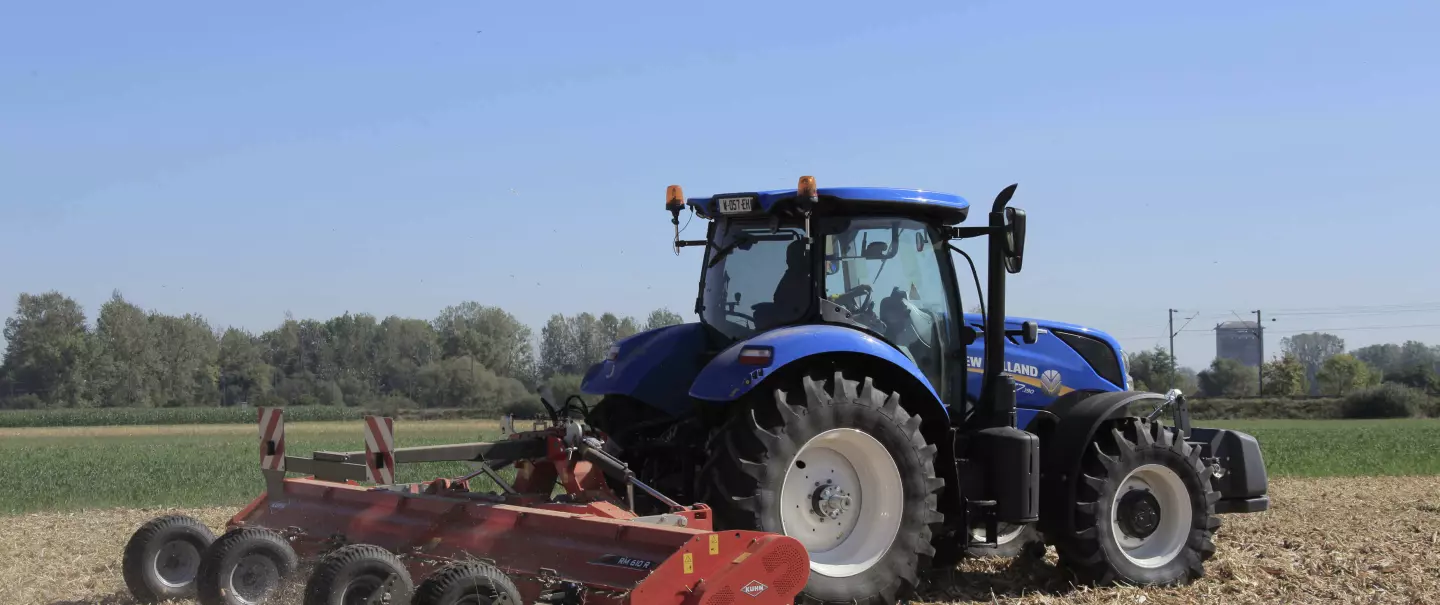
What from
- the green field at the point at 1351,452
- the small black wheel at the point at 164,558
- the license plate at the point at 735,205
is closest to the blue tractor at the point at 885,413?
the license plate at the point at 735,205

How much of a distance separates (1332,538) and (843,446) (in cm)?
513

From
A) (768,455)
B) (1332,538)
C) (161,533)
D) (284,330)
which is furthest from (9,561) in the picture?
(284,330)

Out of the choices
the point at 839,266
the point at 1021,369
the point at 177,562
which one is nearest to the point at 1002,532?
the point at 1021,369

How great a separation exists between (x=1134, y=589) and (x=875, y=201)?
2672 mm

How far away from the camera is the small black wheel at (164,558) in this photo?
22.8ft

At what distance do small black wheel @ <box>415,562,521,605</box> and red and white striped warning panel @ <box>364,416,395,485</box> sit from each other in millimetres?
1298

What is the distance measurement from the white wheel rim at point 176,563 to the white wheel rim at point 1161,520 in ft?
17.5

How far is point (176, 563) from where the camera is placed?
712 cm

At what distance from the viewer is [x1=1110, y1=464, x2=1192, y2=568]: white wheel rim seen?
747 cm

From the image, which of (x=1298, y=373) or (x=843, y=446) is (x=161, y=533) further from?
(x=1298, y=373)

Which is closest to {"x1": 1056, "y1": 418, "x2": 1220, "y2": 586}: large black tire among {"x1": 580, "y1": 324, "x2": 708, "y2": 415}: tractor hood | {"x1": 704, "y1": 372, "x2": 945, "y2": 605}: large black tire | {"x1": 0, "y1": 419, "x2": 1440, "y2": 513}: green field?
{"x1": 704, "y1": 372, "x2": 945, "y2": 605}: large black tire

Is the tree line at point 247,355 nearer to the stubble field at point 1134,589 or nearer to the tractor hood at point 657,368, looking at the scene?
the stubble field at point 1134,589

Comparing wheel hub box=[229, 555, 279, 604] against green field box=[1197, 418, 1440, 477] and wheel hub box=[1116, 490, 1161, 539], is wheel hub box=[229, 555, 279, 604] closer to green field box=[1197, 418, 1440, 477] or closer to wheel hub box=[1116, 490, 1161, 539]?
wheel hub box=[1116, 490, 1161, 539]

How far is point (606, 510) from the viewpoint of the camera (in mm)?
5906
